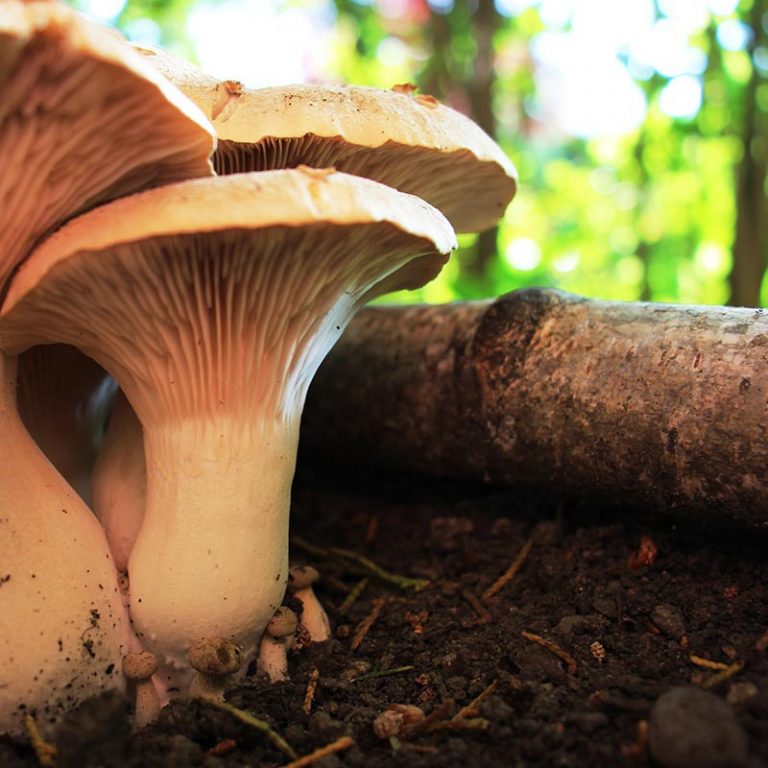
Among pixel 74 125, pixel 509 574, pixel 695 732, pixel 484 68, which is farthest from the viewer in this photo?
pixel 484 68

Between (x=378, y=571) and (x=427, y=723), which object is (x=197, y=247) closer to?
(x=427, y=723)

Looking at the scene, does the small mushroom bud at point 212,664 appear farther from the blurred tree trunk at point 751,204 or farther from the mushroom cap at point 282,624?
the blurred tree trunk at point 751,204

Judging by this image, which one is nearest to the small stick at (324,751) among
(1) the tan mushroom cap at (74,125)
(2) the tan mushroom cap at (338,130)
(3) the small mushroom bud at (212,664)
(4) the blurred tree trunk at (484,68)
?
(3) the small mushroom bud at (212,664)

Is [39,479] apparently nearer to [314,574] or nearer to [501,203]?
[314,574]

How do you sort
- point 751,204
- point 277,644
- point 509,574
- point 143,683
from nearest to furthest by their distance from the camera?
1. point 143,683
2. point 277,644
3. point 509,574
4. point 751,204

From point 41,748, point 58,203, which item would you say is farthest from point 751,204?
point 41,748
